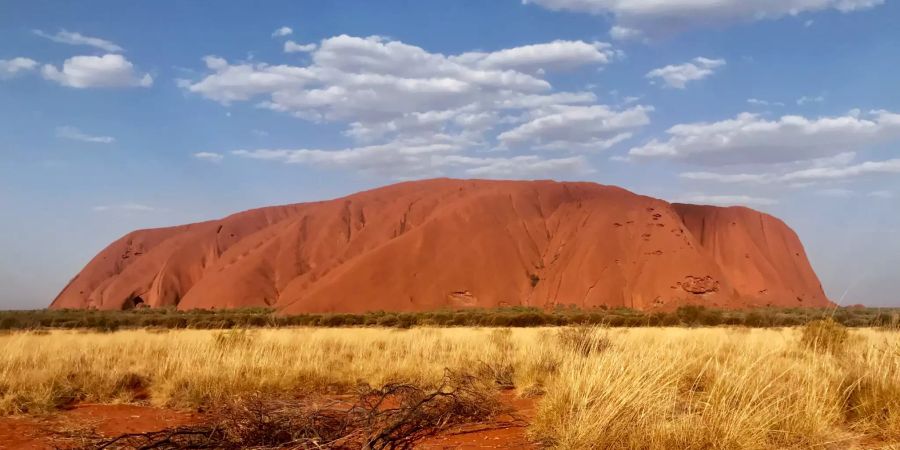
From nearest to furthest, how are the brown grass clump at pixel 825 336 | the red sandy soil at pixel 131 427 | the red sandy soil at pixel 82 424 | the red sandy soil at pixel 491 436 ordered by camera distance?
the red sandy soil at pixel 491 436 < the red sandy soil at pixel 131 427 < the red sandy soil at pixel 82 424 < the brown grass clump at pixel 825 336

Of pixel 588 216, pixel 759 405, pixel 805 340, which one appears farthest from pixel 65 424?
pixel 588 216

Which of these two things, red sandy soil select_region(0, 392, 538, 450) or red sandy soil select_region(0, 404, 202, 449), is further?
red sandy soil select_region(0, 404, 202, 449)

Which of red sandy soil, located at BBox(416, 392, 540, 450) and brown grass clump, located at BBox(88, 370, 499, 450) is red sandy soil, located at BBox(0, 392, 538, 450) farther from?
brown grass clump, located at BBox(88, 370, 499, 450)

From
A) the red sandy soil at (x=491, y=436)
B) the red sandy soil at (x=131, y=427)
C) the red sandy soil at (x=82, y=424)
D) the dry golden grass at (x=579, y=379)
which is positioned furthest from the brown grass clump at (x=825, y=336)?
the red sandy soil at (x=82, y=424)

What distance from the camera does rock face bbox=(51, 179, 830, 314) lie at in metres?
53.5

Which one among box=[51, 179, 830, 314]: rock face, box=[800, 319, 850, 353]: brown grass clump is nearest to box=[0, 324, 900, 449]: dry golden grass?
box=[800, 319, 850, 353]: brown grass clump

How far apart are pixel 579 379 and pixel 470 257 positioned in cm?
5164

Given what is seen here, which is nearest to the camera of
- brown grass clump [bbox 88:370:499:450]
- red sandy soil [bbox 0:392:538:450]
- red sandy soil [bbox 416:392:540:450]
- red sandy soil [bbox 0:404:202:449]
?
brown grass clump [bbox 88:370:499:450]

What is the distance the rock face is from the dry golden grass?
126 feet

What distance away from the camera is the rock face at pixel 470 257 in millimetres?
53531

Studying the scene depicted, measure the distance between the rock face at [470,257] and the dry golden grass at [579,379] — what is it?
3856 cm

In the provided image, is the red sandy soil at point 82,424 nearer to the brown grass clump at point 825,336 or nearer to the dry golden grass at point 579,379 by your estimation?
the dry golden grass at point 579,379

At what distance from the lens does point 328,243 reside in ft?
220

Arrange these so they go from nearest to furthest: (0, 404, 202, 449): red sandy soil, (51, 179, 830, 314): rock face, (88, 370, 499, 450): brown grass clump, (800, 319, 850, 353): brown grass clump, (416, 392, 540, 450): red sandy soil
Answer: (88, 370, 499, 450): brown grass clump → (416, 392, 540, 450): red sandy soil → (0, 404, 202, 449): red sandy soil → (800, 319, 850, 353): brown grass clump → (51, 179, 830, 314): rock face
